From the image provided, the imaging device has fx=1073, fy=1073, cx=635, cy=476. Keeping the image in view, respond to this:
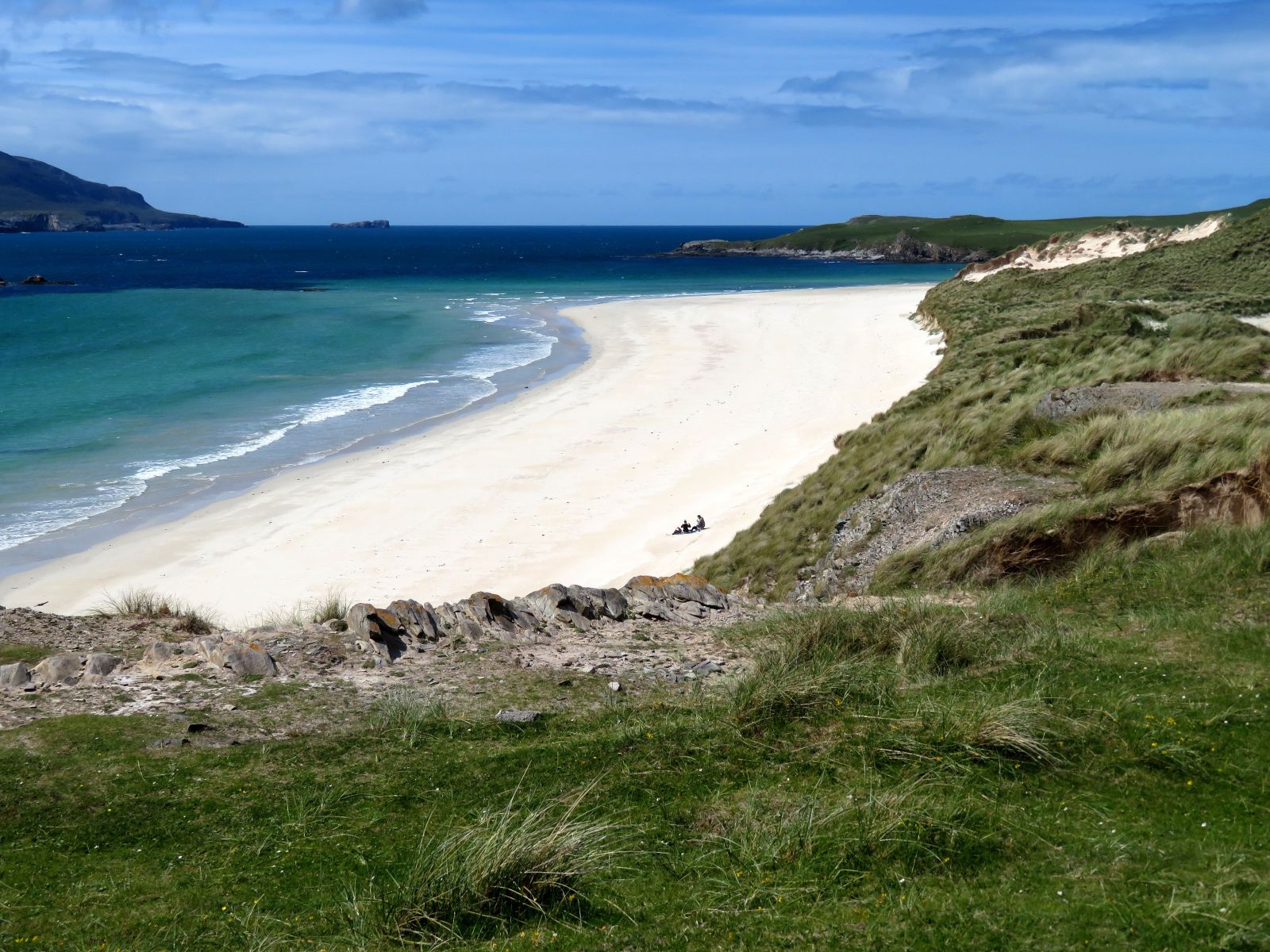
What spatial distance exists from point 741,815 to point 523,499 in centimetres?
1508

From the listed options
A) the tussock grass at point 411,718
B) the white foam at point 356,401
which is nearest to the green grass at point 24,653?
the tussock grass at point 411,718

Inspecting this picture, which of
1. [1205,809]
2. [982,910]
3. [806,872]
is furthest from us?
[1205,809]

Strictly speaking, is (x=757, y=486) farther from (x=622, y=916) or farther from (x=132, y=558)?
(x=622, y=916)

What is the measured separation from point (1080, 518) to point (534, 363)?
31267 millimetres

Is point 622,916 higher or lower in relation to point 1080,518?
lower

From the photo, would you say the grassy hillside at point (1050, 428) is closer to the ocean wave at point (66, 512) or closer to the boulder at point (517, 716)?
the boulder at point (517, 716)

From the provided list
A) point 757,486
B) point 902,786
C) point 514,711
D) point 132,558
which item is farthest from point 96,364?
point 902,786

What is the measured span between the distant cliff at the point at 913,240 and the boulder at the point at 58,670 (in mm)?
107993

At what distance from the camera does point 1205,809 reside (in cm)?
590

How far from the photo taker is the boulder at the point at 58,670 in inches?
339

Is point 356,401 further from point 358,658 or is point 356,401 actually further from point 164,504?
point 358,658

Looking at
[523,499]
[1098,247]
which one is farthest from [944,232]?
[523,499]

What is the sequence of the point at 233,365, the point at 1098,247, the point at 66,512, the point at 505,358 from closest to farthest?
the point at 66,512, the point at 233,365, the point at 505,358, the point at 1098,247

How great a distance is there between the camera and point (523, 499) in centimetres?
2086
